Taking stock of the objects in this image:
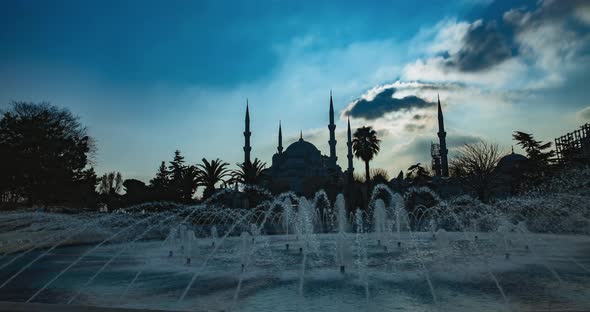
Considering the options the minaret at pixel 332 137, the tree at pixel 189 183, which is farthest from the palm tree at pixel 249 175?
the minaret at pixel 332 137

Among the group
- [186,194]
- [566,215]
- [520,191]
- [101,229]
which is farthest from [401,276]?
[186,194]

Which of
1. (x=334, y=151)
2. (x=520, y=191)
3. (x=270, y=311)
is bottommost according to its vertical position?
(x=270, y=311)

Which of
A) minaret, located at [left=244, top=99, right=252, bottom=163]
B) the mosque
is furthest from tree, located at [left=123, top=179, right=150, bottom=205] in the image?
the mosque

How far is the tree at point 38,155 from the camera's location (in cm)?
3084

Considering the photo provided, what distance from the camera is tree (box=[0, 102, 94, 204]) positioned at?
3084 cm

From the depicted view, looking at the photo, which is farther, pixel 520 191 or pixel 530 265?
pixel 520 191

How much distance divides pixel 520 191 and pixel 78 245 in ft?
116

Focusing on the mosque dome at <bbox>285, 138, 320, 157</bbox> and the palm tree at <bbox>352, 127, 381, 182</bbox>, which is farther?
the mosque dome at <bbox>285, 138, 320, 157</bbox>

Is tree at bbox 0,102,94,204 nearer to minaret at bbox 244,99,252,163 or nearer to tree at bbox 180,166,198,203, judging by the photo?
tree at bbox 180,166,198,203

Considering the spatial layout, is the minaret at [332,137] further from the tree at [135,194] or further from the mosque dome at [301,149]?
the tree at [135,194]

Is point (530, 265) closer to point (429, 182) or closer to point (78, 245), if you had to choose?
point (78, 245)

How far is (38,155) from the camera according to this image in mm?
32031

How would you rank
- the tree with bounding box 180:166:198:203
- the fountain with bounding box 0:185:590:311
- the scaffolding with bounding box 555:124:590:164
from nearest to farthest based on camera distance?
the fountain with bounding box 0:185:590:311 < the scaffolding with bounding box 555:124:590:164 < the tree with bounding box 180:166:198:203

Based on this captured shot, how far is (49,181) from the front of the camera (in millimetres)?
32562
